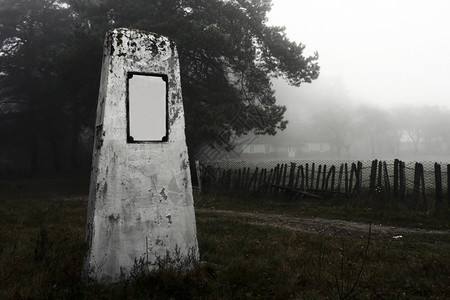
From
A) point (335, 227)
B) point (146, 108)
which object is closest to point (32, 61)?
point (335, 227)

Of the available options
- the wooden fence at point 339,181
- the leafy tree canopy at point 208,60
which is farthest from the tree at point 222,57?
the wooden fence at point 339,181

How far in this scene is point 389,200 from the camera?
10234 mm

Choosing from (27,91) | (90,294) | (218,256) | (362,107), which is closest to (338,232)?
(218,256)

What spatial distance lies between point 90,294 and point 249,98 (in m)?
17.2

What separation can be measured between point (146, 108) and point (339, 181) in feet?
31.5

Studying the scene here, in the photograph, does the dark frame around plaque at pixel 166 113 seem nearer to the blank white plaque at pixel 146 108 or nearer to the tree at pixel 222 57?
the blank white plaque at pixel 146 108

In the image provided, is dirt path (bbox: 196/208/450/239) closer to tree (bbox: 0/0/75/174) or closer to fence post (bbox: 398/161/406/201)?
fence post (bbox: 398/161/406/201)

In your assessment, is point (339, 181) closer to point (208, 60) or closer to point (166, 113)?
point (166, 113)

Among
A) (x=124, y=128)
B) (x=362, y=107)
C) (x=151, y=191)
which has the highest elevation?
(x=362, y=107)

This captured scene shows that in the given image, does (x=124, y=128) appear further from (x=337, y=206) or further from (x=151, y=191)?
(x=337, y=206)

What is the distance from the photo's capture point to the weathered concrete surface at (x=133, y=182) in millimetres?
3172

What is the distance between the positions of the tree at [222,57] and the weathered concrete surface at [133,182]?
38.3 feet

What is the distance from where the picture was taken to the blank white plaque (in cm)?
341

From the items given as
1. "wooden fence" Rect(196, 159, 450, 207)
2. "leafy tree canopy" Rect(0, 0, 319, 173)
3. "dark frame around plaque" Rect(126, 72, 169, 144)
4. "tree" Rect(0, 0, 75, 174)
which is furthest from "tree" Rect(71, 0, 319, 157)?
"dark frame around plaque" Rect(126, 72, 169, 144)
